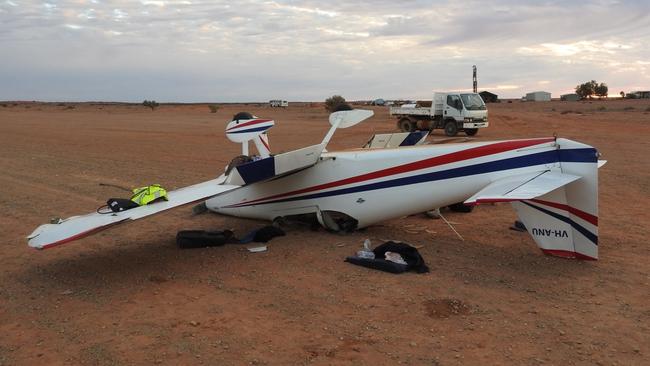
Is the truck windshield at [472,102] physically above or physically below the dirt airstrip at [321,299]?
above

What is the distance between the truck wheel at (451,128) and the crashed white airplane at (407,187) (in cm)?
2065

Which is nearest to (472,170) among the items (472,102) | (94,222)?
(94,222)

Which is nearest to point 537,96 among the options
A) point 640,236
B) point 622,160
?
point 622,160

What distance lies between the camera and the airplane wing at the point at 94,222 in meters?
5.66

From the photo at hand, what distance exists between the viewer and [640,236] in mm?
7707

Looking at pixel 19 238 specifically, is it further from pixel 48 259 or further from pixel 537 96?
pixel 537 96

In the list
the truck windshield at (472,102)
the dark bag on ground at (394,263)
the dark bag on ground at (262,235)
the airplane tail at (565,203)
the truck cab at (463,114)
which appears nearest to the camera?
the airplane tail at (565,203)

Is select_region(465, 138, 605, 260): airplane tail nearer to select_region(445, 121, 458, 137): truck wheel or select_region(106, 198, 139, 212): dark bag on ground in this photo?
select_region(106, 198, 139, 212): dark bag on ground

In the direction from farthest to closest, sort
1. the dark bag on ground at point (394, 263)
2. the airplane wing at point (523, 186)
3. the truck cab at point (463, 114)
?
the truck cab at point (463, 114) < the dark bag on ground at point (394, 263) < the airplane wing at point (523, 186)

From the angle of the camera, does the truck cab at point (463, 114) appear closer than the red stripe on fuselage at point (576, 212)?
No

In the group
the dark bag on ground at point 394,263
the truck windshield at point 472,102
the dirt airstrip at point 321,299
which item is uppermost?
the truck windshield at point 472,102

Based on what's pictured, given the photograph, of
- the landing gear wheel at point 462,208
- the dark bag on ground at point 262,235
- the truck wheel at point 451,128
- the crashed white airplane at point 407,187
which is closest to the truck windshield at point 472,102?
the truck wheel at point 451,128

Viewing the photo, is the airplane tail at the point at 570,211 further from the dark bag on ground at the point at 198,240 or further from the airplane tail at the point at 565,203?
the dark bag on ground at the point at 198,240

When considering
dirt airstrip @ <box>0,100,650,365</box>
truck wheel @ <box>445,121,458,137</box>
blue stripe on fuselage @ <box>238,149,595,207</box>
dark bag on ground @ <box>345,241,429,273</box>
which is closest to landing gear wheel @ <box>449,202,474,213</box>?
dirt airstrip @ <box>0,100,650,365</box>
